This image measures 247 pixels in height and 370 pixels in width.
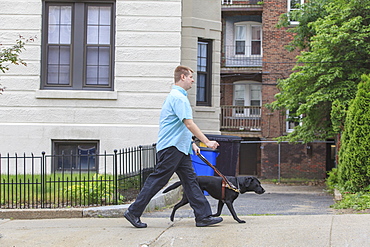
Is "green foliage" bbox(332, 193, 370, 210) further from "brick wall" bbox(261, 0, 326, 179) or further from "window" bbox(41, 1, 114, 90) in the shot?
"brick wall" bbox(261, 0, 326, 179)

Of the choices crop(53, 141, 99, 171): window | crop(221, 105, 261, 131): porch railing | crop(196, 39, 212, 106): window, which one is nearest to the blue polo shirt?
crop(53, 141, 99, 171): window

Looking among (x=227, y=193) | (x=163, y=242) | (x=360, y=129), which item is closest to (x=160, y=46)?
(x=360, y=129)

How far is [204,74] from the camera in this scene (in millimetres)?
14266

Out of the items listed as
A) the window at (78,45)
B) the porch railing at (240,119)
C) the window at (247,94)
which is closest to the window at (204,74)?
the window at (78,45)

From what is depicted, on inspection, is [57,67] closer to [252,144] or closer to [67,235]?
[67,235]

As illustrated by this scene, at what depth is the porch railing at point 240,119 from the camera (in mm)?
31797

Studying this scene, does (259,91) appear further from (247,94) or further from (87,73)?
(87,73)

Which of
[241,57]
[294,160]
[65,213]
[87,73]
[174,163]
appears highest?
[241,57]

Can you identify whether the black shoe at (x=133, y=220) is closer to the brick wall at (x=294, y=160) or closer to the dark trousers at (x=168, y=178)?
the dark trousers at (x=168, y=178)

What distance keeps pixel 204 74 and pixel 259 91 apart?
18.8 meters

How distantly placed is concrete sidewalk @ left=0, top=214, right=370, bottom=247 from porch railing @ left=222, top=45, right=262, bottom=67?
2512cm

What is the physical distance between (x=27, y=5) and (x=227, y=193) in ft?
23.6

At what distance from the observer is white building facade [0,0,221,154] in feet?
38.8

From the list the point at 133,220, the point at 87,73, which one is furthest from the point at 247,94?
the point at 133,220
